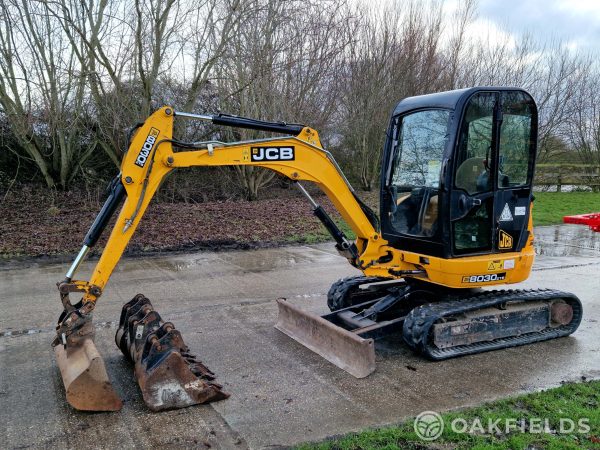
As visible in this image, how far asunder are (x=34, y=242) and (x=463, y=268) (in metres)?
8.31

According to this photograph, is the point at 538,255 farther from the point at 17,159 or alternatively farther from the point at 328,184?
the point at 17,159

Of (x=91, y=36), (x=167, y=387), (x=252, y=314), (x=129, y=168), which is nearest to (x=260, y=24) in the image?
(x=91, y=36)

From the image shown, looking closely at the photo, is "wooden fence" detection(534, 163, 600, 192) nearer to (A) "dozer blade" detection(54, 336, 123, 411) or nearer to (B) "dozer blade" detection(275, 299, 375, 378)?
(B) "dozer blade" detection(275, 299, 375, 378)

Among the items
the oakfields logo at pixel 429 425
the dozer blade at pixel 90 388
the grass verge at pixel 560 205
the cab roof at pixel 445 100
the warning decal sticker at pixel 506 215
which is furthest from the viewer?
the grass verge at pixel 560 205

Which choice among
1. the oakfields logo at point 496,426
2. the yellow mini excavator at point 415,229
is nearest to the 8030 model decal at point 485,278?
the yellow mini excavator at point 415,229

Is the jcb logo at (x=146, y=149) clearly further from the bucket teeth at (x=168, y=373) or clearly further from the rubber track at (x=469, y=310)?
the rubber track at (x=469, y=310)

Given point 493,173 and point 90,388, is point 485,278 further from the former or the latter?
point 90,388

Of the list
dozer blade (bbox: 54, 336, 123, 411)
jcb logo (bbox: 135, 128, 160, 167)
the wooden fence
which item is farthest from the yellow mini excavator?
the wooden fence

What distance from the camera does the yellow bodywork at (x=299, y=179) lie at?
172 inches

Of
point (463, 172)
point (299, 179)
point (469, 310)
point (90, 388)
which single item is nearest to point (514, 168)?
point (463, 172)

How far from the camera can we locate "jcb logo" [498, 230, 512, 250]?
5383 millimetres

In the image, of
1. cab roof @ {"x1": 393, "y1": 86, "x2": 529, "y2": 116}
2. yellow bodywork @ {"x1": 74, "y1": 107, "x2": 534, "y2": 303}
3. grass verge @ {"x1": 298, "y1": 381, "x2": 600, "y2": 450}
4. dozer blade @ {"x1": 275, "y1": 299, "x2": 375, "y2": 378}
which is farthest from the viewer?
cab roof @ {"x1": 393, "y1": 86, "x2": 529, "y2": 116}

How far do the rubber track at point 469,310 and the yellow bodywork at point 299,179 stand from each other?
0.18 meters

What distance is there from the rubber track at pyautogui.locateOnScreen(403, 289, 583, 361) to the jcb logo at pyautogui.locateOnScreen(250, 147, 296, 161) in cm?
185
